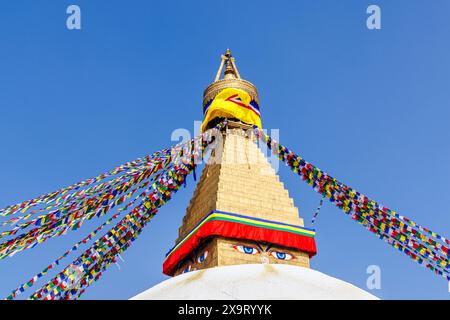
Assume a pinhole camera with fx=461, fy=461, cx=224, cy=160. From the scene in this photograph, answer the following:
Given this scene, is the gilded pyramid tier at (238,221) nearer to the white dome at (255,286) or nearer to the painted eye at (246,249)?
the painted eye at (246,249)

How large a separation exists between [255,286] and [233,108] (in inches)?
344

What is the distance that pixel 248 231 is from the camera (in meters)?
9.78

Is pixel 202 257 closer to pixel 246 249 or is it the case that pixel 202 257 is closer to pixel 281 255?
pixel 246 249

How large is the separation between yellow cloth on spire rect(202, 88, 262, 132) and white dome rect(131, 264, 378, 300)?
24.4 ft

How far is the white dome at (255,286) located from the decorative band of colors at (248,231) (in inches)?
117

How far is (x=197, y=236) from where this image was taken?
32.7 feet

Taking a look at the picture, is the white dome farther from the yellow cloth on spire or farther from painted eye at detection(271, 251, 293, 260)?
the yellow cloth on spire

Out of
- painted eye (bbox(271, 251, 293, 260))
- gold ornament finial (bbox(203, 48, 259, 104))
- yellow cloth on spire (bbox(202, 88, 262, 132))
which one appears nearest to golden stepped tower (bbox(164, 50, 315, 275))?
painted eye (bbox(271, 251, 293, 260))

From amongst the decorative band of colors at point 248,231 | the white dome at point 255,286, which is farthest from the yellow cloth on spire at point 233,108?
the white dome at point 255,286

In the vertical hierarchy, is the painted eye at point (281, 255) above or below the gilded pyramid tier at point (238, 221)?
below

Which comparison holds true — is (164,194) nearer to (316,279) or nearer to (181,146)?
(181,146)

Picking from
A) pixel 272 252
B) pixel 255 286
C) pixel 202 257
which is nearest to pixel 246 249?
pixel 272 252

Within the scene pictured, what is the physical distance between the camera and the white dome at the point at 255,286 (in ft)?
17.5
